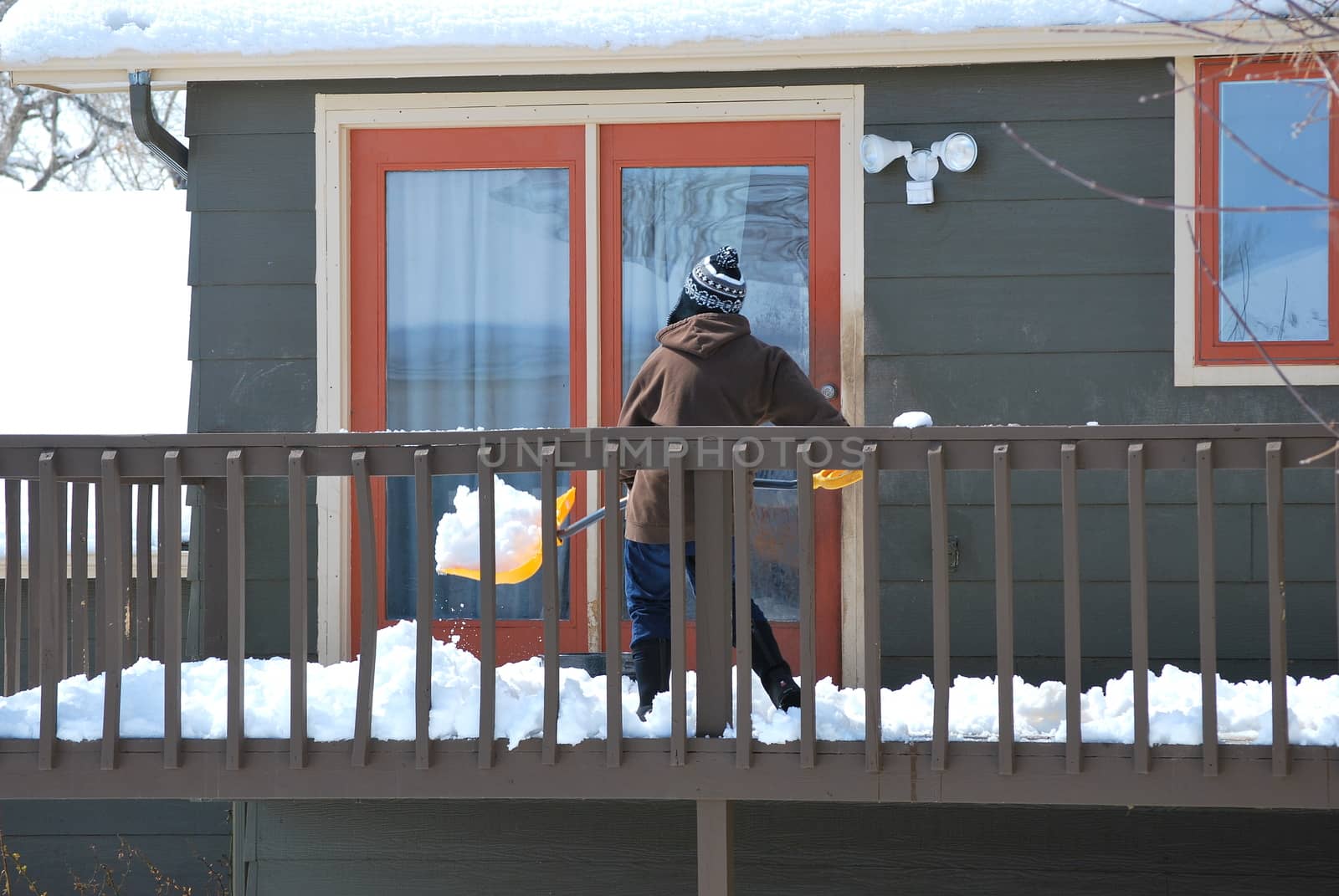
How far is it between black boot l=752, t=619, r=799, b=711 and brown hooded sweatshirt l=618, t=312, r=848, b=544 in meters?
0.39

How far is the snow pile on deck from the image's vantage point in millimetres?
4289

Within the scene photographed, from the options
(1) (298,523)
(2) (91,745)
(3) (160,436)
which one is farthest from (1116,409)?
(2) (91,745)

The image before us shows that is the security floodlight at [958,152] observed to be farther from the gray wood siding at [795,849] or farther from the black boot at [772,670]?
the gray wood siding at [795,849]

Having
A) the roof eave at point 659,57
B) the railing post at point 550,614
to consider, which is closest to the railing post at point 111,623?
the railing post at point 550,614

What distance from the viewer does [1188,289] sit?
196 inches

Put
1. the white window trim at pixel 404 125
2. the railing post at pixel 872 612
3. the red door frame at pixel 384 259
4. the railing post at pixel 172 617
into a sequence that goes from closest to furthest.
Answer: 1. the railing post at pixel 872 612
2. the railing post at pixel 172 617
3. the white window trim at pixel 404 125
4. the red door frame at pixel 384 259

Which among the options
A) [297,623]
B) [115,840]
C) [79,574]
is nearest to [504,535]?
[297,623]

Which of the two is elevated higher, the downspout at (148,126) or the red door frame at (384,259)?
the downspout at (148,126)

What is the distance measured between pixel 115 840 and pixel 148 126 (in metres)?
3.02

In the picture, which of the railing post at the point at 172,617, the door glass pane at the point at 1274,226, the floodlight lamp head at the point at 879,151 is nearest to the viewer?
the railing post at the point at 172,617

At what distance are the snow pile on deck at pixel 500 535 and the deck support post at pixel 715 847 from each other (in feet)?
3.22

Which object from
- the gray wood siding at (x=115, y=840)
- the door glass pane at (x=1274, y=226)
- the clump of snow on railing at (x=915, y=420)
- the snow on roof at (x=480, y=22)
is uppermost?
the snow on roof at (x=480, y=22)

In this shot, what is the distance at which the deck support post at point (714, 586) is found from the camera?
3.77 m

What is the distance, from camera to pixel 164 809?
5.88m
